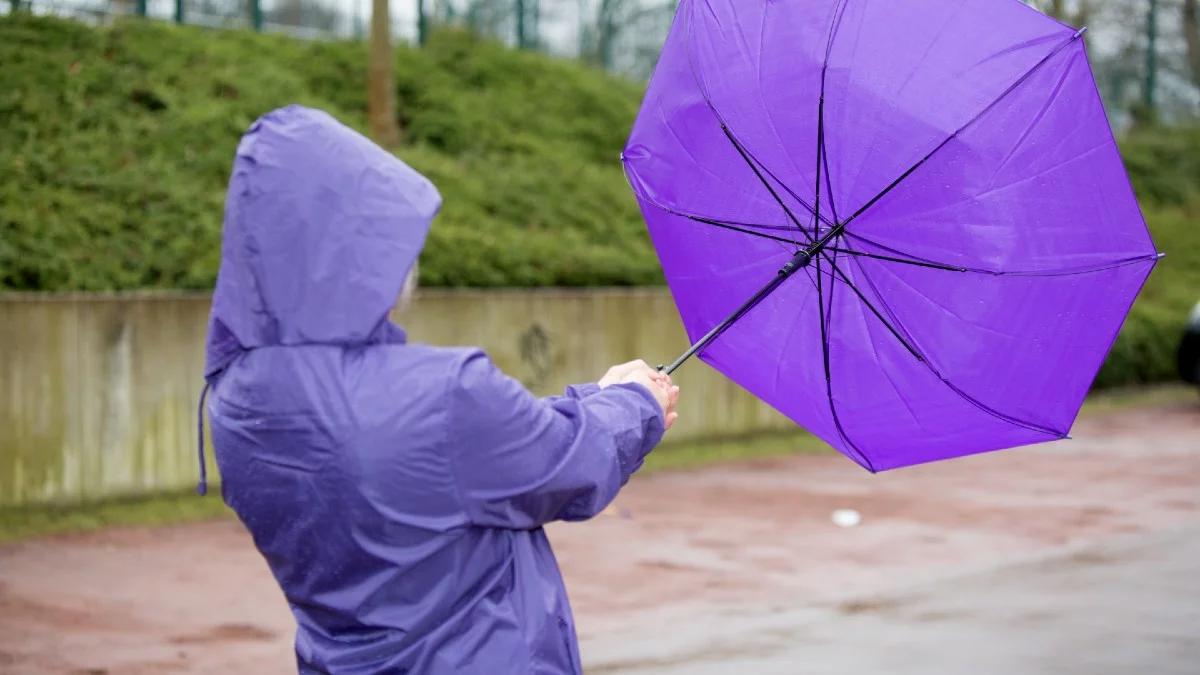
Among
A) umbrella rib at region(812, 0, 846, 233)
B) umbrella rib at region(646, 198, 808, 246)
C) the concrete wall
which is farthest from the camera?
the concrete wall

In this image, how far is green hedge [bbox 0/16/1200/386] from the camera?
34.6 feet

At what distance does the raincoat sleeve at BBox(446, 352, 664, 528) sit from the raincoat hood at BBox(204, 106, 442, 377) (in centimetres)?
20

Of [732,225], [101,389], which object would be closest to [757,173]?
[732,225]

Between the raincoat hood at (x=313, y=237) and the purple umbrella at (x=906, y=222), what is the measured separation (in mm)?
1281

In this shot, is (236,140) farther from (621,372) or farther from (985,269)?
(621,372)

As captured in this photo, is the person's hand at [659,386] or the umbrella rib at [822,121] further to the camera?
the umbrella rib at [822,121]

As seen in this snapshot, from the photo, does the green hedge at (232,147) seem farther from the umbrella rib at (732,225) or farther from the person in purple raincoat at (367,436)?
the person in purple raincoat at (367,436)

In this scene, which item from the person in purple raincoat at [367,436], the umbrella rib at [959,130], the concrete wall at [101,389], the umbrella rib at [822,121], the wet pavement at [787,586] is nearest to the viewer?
the person in purple raincoat at [367,436]

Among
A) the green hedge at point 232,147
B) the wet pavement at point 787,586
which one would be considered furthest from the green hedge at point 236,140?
the wet pavement at point 787,586

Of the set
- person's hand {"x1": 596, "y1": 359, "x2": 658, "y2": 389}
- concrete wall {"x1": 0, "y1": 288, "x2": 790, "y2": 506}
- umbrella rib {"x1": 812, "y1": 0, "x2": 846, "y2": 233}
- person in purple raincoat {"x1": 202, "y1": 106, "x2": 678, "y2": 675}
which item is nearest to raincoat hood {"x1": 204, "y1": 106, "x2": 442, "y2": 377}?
person in purple raincoat {"x1": 202, "y1": 106, "x2": 678, "y2": 675}

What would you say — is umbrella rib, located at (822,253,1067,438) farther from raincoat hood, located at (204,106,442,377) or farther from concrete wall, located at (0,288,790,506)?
concrete wall, located at (0,288,790,506)

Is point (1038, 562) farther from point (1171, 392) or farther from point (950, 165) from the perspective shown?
point (1171, 392)

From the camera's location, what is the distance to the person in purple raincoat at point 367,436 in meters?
2.17

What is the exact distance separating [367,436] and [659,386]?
670 millimetres
